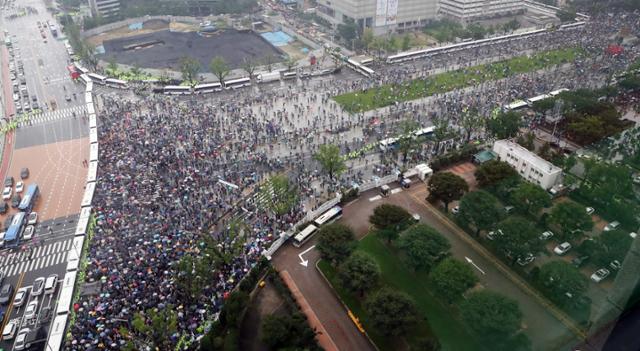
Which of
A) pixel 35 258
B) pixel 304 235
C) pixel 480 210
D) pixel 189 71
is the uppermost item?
pixel 189 71

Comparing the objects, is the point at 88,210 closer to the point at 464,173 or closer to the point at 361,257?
the point at 361,257

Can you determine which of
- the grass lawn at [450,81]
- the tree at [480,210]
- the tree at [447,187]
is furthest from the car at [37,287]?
the grass lawn at [450,81]

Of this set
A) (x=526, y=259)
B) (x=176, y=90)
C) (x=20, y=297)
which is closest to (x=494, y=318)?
(x=526, y=259)

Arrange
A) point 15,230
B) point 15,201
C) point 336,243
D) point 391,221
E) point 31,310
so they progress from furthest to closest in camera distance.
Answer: point 15,201, point 15,230, point 391,221, point 336,243, point 31,310

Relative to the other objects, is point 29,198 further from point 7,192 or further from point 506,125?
point 506,125

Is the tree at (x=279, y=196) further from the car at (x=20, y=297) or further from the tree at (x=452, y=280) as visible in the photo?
the car at (x=20, y=297)

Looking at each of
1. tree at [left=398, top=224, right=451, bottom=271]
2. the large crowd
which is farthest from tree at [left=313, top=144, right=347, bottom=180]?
tree at [left=398, top=224, right=451, bottom=271]
